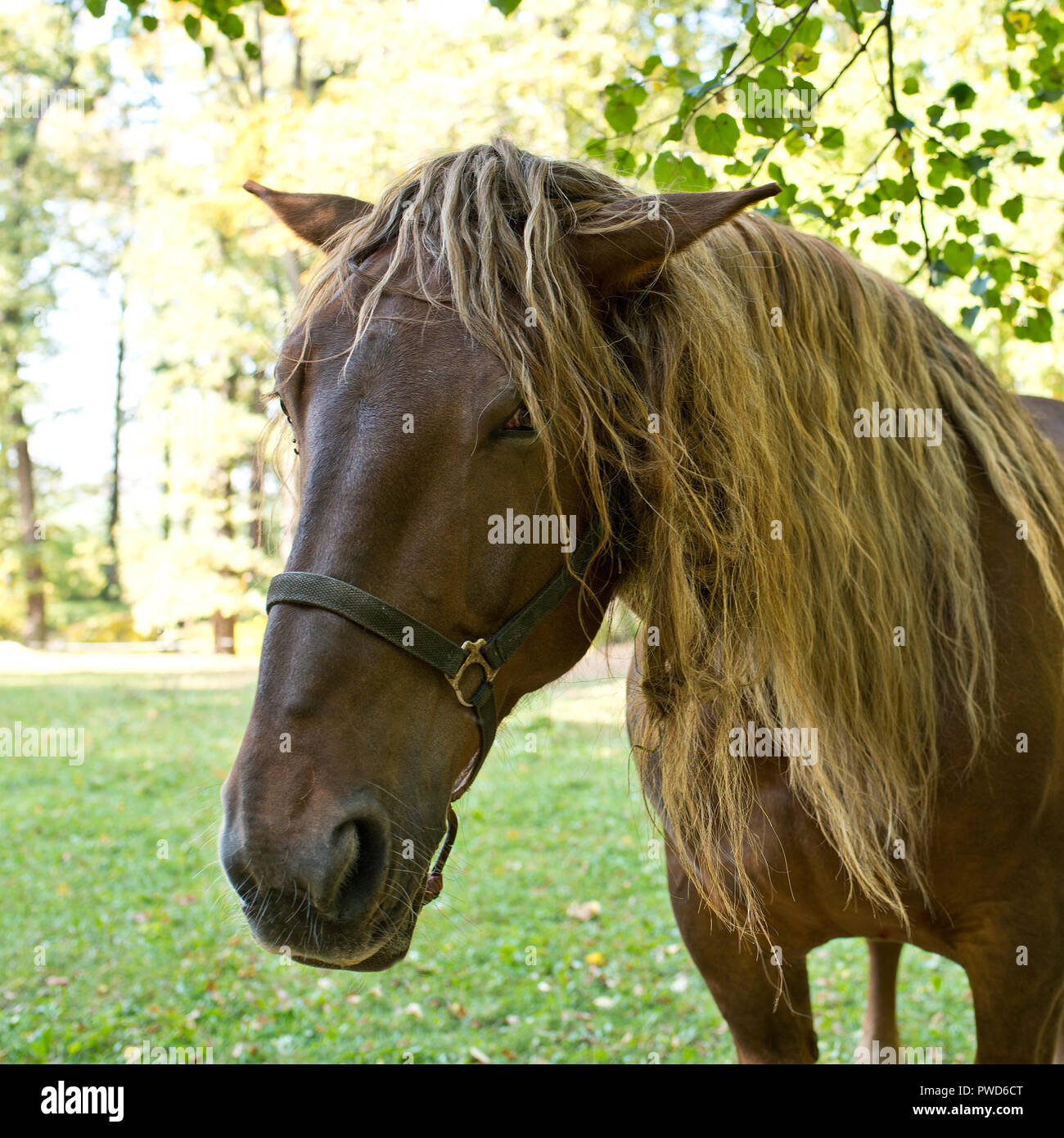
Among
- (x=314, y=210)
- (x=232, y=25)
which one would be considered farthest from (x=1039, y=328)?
(x=232, y=25)

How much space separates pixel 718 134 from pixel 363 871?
2.66m

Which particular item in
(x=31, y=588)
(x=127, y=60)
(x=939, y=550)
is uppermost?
(x=127, y=60)

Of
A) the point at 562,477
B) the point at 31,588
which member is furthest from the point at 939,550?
the point at 31,588

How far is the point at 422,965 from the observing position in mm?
5539

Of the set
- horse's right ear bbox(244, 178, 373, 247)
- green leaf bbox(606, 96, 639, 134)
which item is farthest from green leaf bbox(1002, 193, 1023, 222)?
horse's right ear bbox(244, 178, 373, 247)

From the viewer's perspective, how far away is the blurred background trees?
3.51 meters

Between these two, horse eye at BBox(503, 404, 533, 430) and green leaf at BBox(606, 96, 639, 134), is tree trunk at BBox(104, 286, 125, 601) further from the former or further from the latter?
horse eye at BBox(503, 404, 533, 430)

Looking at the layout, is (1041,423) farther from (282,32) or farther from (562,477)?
(282,32)

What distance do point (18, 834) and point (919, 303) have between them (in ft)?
27.7

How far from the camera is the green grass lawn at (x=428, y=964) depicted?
4512 millimetres

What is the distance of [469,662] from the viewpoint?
5.48ft

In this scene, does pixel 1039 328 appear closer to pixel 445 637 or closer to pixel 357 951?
pixel 445 637
